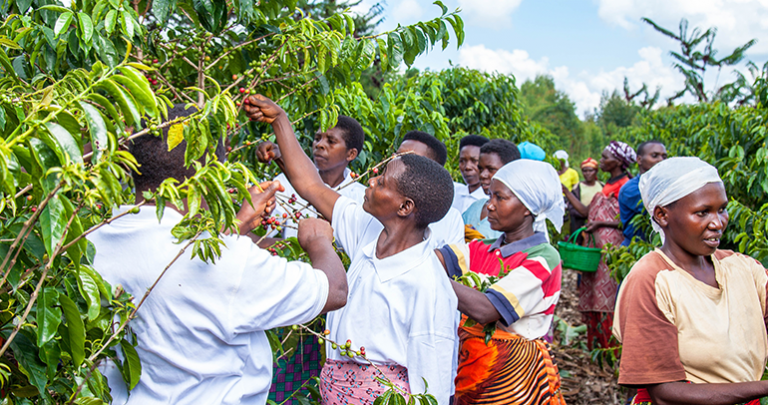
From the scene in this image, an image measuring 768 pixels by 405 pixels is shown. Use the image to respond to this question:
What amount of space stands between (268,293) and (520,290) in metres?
1.31

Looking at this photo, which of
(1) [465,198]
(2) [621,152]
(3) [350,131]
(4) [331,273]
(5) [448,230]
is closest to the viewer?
(4) [331,273]

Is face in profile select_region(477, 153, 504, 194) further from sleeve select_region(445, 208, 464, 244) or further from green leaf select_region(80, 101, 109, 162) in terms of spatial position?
green leaf select_region(80, 101, 109, 162)

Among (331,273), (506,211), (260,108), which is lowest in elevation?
(331,273)

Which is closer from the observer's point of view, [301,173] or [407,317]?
[407,317]

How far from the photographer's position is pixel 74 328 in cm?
126

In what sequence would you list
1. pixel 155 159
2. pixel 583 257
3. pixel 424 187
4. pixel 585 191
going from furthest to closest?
pixel 585 191, pixel 583 257, pixel 424 187, pixel 155 159

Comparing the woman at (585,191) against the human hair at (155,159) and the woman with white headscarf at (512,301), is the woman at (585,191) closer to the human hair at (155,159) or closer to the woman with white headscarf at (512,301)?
the woman with white headscarf at (512,301)

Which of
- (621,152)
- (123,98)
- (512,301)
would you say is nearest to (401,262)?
(512,301)

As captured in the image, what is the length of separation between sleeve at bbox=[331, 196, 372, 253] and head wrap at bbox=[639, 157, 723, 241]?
4.10 feet

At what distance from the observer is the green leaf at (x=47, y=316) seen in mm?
1175

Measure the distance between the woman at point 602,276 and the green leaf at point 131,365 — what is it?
4482 mm

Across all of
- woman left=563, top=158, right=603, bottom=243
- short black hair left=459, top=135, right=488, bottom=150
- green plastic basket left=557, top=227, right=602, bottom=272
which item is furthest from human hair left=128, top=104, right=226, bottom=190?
woman left=563, top=158, right=603, bottom=243

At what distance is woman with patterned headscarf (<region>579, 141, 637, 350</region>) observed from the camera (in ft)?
17.3

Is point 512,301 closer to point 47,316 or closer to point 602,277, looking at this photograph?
point 47,316
